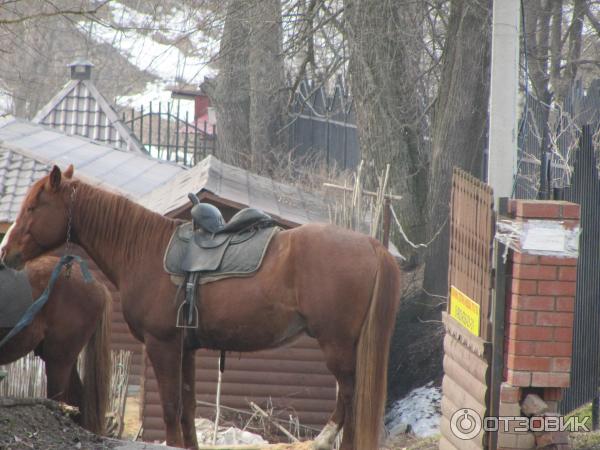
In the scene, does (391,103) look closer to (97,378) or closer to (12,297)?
(97,378)

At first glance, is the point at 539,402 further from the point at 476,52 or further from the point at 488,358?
the point at 476,52

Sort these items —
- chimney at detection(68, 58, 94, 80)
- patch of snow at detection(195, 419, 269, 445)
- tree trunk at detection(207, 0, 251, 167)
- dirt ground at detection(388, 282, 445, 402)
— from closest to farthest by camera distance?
patch of snow at detection(195, 419, 269, 445) → dirt ground at detection(388, 282, 445, 402) → tree trunk at detection(207, 0, 251, 167) → chimney at detection(68, 58, 94, 80)

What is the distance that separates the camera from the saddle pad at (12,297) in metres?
6.62

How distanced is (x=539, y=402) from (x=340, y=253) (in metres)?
1.64

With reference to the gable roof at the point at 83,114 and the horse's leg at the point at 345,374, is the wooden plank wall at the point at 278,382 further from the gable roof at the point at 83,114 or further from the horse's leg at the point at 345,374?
the gable roof at the point at 83,114

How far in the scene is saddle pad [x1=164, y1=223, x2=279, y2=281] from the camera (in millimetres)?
6695

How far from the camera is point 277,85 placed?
1816cm

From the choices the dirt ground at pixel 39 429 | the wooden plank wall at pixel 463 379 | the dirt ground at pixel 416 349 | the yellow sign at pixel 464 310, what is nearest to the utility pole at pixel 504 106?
the yellow sign at pixel 464 310

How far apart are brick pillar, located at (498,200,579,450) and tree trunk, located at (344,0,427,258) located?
8128mm

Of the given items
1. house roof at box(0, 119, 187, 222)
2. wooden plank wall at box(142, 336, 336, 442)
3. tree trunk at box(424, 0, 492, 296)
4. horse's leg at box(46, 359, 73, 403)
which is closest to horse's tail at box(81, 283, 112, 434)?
horse's leg at box(46, 359, 73, 403)

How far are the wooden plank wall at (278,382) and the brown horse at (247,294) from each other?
3.98 meters

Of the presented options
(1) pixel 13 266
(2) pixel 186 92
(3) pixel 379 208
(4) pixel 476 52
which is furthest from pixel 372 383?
(2) pixel 186 92

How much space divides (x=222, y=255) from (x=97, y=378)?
1263 mm

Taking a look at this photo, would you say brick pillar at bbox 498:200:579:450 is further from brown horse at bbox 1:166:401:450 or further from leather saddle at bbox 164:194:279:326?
leather saddle at bbox 164:194:279:326
